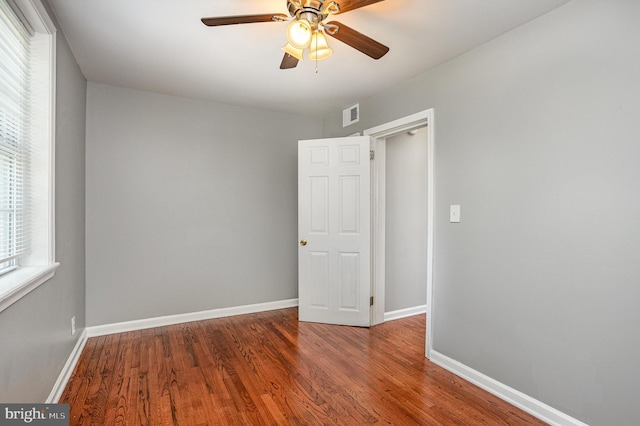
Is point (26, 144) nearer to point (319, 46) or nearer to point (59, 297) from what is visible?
point (59, 297)

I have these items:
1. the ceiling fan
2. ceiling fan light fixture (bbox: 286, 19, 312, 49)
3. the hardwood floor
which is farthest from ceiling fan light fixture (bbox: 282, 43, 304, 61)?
the hardwood floor

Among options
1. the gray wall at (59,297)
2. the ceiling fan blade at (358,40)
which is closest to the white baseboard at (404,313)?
the ceiling fan blade at (358,40)

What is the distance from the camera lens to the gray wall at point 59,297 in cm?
146

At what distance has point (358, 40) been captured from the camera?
1877mm

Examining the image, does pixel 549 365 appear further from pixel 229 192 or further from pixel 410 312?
pixel 229 192

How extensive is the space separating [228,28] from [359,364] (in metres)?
2.65

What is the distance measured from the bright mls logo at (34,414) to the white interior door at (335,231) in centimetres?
221

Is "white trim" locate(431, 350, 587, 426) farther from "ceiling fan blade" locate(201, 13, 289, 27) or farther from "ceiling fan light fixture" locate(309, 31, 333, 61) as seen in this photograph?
"ceiling fan blade" locate(201, 13, 289, 27)

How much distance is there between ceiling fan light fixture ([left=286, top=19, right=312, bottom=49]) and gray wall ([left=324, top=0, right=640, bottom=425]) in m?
1.38

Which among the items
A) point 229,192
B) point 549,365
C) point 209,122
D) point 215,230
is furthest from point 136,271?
point 549,365

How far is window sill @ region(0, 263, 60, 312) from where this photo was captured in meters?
1.34

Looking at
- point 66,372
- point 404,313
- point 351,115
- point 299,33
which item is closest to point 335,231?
point 404,313

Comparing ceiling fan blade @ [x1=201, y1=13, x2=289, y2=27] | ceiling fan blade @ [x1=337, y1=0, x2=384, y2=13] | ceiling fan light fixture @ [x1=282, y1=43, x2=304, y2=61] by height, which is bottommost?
ceiling fan light fixture @ [x1=282, y1=43, x2=304, y2=61]

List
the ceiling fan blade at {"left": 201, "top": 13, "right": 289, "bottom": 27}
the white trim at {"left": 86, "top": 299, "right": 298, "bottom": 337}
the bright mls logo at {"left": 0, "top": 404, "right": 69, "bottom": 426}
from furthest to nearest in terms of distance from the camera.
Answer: the white trim at {"left": 86, "top": 299, "right": 298, "bottom": 337} < the ceiling fan blade at {"left": 201, "top": 13, "right": 289, "bottom": 27} < the bright mls logo at {"left": 0, "top": 404, "right": 69, "bottom": 426}
